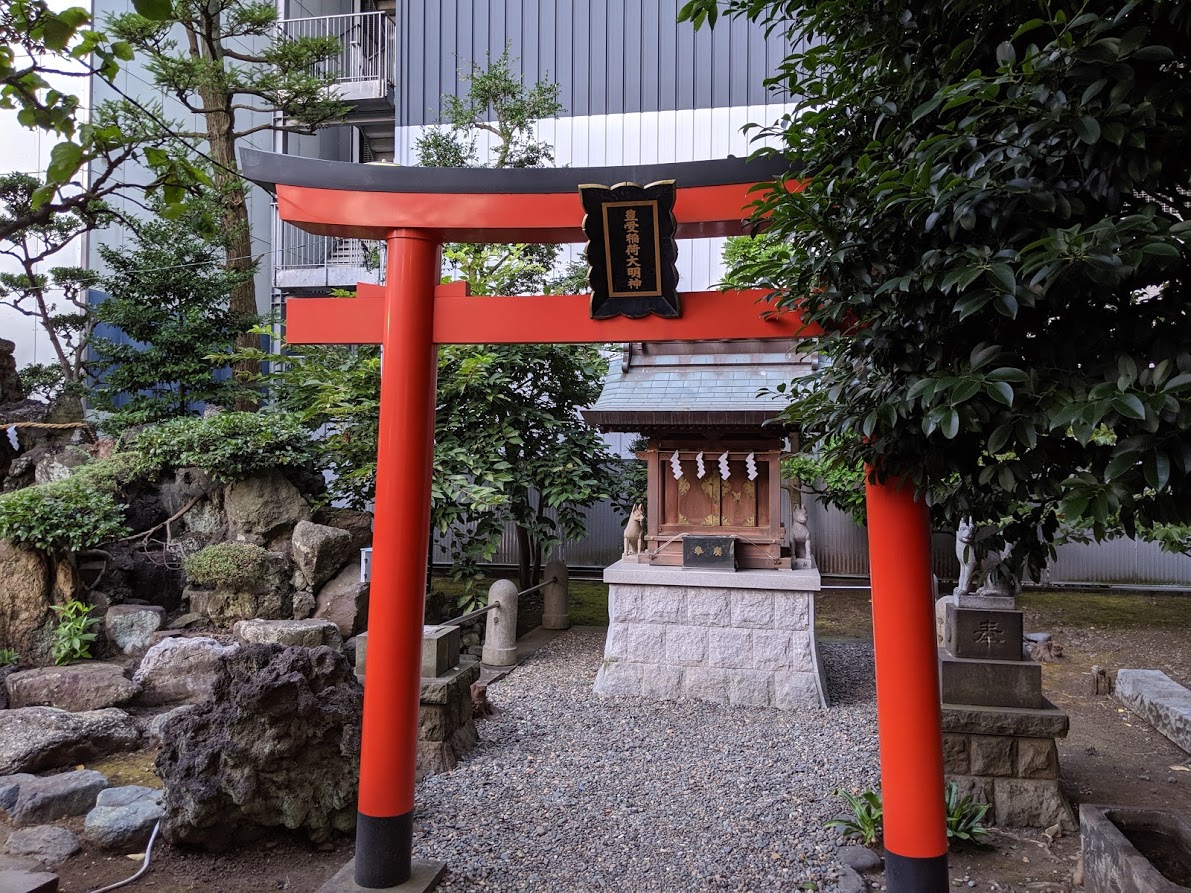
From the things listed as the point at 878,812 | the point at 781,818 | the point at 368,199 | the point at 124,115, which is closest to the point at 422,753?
the point at 781,818

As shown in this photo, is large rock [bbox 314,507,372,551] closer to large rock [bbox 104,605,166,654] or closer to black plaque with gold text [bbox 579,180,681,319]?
large rock [bbox 104,605,166,654]

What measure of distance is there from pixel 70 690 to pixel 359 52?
1422 cm

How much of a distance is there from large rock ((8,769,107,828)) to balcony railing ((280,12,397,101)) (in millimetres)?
14126

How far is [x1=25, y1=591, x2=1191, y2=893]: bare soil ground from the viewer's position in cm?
409

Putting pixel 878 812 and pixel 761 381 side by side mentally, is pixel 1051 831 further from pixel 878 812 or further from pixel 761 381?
pixel 761 381

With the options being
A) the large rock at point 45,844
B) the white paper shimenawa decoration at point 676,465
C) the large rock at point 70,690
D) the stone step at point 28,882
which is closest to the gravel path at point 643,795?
the stone step at point 28,882

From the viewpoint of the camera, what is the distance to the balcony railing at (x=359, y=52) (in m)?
15.9

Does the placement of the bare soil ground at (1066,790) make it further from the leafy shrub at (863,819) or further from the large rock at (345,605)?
the large rock at (345,605)

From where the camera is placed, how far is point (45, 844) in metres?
4.33

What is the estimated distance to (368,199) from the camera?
3883 mm

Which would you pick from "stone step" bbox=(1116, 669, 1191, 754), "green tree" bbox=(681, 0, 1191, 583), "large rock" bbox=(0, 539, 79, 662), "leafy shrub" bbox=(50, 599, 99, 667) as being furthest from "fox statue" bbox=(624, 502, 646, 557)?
"green tree" bbox=(681, 0, 1191, 583)

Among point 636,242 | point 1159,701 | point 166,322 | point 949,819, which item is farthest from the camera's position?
point 166,322

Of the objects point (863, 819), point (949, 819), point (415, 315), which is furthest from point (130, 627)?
point (949, 819)

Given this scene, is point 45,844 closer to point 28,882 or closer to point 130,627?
point 28,882
